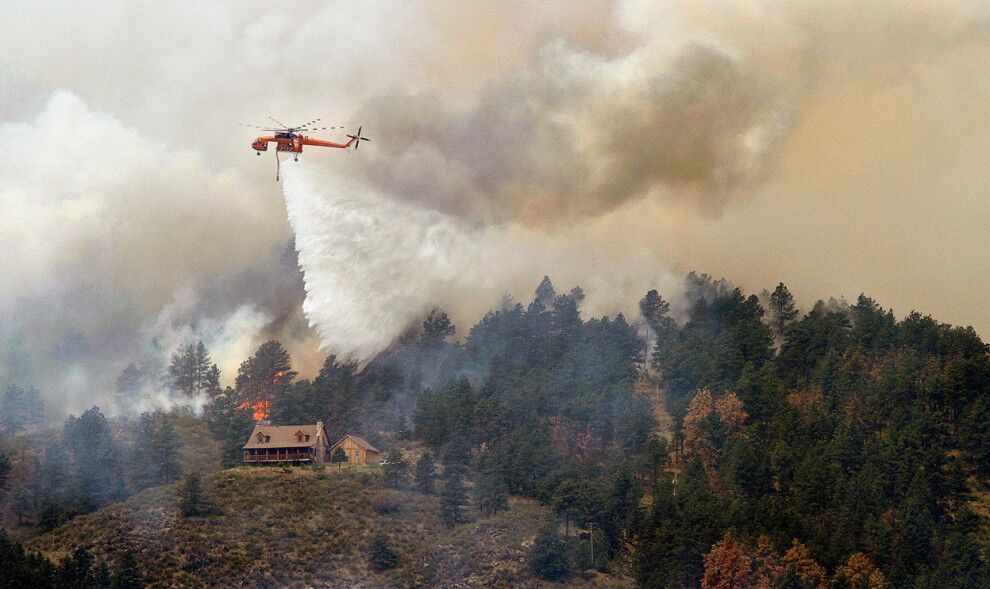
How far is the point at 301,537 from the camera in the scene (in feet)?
558

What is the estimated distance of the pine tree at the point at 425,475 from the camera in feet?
600

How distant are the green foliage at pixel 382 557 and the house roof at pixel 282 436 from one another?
33.3 m

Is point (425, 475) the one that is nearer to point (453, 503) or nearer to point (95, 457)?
point (453, 503)

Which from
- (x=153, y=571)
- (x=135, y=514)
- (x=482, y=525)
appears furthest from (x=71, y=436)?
(x=482, y=525)

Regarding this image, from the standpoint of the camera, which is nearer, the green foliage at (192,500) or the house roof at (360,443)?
the green foliage at (192,500)

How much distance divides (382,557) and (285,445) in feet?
117

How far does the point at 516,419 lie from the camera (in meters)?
196

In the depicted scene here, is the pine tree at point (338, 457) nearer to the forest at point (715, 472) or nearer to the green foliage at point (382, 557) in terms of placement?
the forest at point (715, 472)

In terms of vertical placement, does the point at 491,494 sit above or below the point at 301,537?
above

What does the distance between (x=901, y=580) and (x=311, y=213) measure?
273 ft

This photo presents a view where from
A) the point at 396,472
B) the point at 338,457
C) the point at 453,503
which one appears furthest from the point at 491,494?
the point at 338,457

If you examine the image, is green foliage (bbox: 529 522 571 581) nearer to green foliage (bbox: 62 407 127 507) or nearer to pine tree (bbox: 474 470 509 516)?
pine tree (bbox: 474 470 509 516)

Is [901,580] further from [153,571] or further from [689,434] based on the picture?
[153,571]

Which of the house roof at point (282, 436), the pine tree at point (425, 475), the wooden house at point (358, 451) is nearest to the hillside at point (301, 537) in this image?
the pine tree at point (425, 475)
